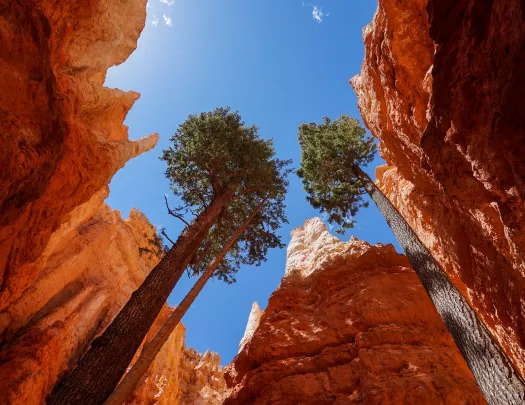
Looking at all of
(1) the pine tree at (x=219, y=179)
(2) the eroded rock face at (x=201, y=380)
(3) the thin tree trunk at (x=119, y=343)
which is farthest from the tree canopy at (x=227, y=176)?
(2) the eroded rock face at (x=201, y=380)

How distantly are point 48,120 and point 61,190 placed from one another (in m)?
2.35

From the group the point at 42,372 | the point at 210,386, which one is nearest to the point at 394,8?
the point at 42,372

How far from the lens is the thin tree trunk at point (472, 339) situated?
4738 mm

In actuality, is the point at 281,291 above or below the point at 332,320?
above

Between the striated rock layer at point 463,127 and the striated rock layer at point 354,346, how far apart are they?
1941mm

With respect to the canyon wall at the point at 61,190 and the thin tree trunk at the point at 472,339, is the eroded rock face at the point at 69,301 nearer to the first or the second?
the canyon wall at the point at 61,190

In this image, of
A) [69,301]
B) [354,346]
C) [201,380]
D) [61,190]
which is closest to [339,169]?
[354,346]

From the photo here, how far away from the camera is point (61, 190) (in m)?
7.93

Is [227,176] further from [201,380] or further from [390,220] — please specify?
[201,380]

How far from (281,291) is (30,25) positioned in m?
12.0

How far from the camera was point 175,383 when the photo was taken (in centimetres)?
2398

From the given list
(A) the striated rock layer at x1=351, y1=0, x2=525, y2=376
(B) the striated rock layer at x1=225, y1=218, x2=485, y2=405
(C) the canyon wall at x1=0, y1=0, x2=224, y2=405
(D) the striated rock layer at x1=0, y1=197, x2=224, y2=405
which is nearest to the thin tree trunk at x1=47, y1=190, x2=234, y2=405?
(C) the canyon wall at x1=0, y1=0, x2=224, y2=405

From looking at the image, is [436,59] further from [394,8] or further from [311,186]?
[311,186]

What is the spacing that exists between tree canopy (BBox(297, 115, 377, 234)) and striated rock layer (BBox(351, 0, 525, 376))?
1432 mm
